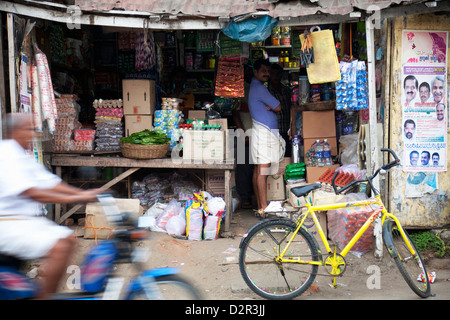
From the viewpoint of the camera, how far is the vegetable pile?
613cm

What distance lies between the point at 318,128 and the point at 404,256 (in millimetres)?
2886

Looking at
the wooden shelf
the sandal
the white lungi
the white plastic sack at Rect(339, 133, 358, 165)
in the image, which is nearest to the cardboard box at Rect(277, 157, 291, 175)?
the white lungi

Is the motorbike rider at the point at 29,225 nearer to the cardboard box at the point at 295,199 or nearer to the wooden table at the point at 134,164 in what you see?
the wooden table at the point at 134,164

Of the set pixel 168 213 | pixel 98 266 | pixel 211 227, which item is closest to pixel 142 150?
pixel 168 213

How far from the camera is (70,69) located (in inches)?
325

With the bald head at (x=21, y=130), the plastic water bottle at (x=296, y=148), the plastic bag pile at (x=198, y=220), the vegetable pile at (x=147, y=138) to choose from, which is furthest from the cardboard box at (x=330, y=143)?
the bald head at (x=21, y=130)

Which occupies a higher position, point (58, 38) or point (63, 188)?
point (58, 38)

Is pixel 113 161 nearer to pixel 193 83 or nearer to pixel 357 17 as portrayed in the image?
pixel 193 83

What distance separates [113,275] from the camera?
2.69 m

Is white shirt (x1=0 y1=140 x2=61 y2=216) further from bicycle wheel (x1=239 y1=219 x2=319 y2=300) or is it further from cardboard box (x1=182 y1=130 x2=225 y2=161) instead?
cardboard box (x1=182 y1=130 x2=225 y2=161)

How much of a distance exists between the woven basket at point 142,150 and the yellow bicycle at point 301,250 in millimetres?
2543

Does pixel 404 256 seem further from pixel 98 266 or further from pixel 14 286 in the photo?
pixel 14 286
